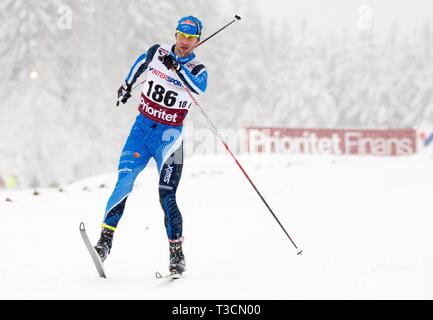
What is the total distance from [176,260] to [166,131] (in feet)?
3.70

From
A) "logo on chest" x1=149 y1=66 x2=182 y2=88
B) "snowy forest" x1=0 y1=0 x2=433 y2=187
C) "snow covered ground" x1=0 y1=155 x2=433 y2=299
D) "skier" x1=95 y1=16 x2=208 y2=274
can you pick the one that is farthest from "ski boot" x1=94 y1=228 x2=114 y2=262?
"snowy forest" x1=0 y1=0 x2=433 y2=187

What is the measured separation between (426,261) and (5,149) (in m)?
26.2

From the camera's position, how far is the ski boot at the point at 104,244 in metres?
5.16

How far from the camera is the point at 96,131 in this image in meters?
36.3

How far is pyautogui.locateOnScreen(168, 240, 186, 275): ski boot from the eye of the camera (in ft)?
17.2

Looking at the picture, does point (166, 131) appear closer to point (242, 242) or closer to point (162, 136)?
point (162, 136)

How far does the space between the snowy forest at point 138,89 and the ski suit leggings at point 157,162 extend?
520 inches

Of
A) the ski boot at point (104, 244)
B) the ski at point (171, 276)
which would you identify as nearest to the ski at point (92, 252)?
the ski boot at point (104, 244)

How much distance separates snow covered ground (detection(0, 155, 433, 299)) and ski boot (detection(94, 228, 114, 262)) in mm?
214

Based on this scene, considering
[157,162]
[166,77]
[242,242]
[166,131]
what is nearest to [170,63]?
[166,77]

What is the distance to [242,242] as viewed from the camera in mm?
7293

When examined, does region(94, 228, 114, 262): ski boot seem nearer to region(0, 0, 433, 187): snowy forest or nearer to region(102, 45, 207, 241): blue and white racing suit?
region(102, 45, 207, 241): blue and white racing suit

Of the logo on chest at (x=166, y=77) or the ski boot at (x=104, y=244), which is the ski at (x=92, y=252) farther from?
the logo on chest at (x=166, y=77)
